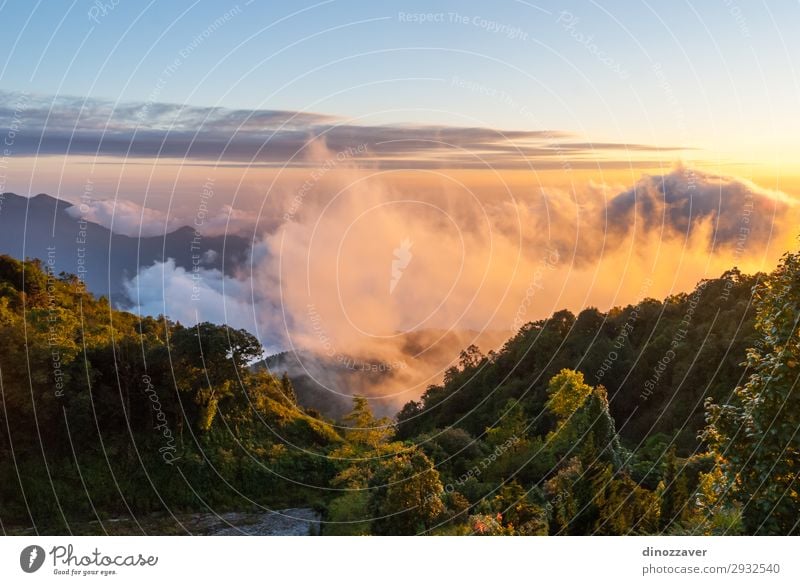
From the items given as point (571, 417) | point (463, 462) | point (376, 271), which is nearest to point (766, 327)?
point (571, 417)

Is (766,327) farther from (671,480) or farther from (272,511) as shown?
(272,511)

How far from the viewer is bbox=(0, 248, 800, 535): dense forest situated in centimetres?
1997

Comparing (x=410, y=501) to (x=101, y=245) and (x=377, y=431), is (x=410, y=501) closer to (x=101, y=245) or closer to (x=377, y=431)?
(x=377, y=431)

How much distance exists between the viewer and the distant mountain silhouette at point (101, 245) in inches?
928

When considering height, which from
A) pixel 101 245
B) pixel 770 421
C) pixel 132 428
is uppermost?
pixel 101 245

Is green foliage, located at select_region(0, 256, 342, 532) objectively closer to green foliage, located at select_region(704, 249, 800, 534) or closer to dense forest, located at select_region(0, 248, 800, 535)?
dense forest, located at select_region(0, 248, 800, 535)

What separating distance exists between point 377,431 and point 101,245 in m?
9.78

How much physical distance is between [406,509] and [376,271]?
917 cm

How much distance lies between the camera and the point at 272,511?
23594 mm

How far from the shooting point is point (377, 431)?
24922 millimetres
